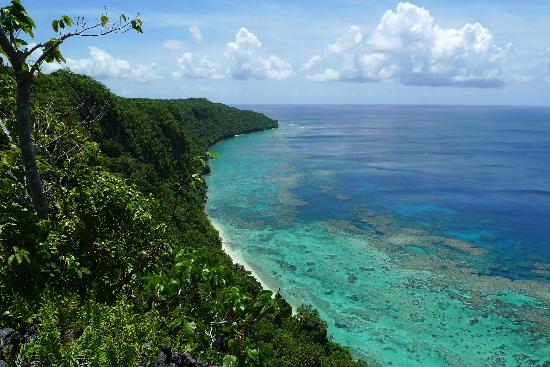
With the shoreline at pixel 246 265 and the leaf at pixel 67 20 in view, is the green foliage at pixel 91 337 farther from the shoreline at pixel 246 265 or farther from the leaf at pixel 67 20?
the shoreline at pixel 246 265

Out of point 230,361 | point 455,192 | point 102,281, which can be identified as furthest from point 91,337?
point 455,192

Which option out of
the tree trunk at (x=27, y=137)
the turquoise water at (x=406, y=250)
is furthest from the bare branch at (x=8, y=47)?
the turquoise water at (x=406, y=250)

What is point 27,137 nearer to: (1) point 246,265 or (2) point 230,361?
(2) point 230,361

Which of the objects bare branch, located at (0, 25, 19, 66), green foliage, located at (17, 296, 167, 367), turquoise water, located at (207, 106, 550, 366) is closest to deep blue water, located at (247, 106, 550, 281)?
turquoise water, located at (207, 106, 550, 366)

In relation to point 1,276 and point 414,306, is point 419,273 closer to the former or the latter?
point 414,306

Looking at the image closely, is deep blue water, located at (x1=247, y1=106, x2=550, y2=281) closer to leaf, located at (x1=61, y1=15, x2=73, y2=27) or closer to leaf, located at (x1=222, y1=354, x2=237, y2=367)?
leaf, located at (x1=222, y1=354, x2=237, y2=367)

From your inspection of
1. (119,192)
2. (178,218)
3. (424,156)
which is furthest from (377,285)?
(424,156)
